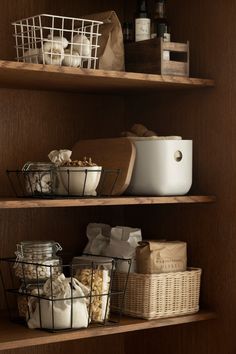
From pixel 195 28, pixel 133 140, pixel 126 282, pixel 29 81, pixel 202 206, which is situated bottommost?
pixel 126 282

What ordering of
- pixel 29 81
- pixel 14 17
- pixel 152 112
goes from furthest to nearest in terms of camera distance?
pixel 152 112
pixel 14 17
pixel 29 81

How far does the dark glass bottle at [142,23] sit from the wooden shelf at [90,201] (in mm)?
546

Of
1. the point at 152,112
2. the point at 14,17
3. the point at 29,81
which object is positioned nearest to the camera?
the point at 29,81

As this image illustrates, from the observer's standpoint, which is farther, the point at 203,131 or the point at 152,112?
the point at 152,112

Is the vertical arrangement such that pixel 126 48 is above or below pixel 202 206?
above

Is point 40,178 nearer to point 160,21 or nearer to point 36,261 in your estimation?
point 36,261

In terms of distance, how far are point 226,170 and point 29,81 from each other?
27.2 inches

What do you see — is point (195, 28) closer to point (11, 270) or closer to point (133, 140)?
point (133, 140)

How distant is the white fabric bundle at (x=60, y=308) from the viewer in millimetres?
2326

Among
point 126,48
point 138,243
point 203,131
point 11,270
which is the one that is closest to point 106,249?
point 138,243

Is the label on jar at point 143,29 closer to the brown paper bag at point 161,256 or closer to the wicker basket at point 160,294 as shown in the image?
the brown paper bag at point 161,256

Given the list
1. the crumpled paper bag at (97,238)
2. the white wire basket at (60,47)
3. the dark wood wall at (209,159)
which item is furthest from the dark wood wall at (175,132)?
the white wire basket at (60,47)

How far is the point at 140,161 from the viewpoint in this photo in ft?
A: 8.59

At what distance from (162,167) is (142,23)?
0.48m
